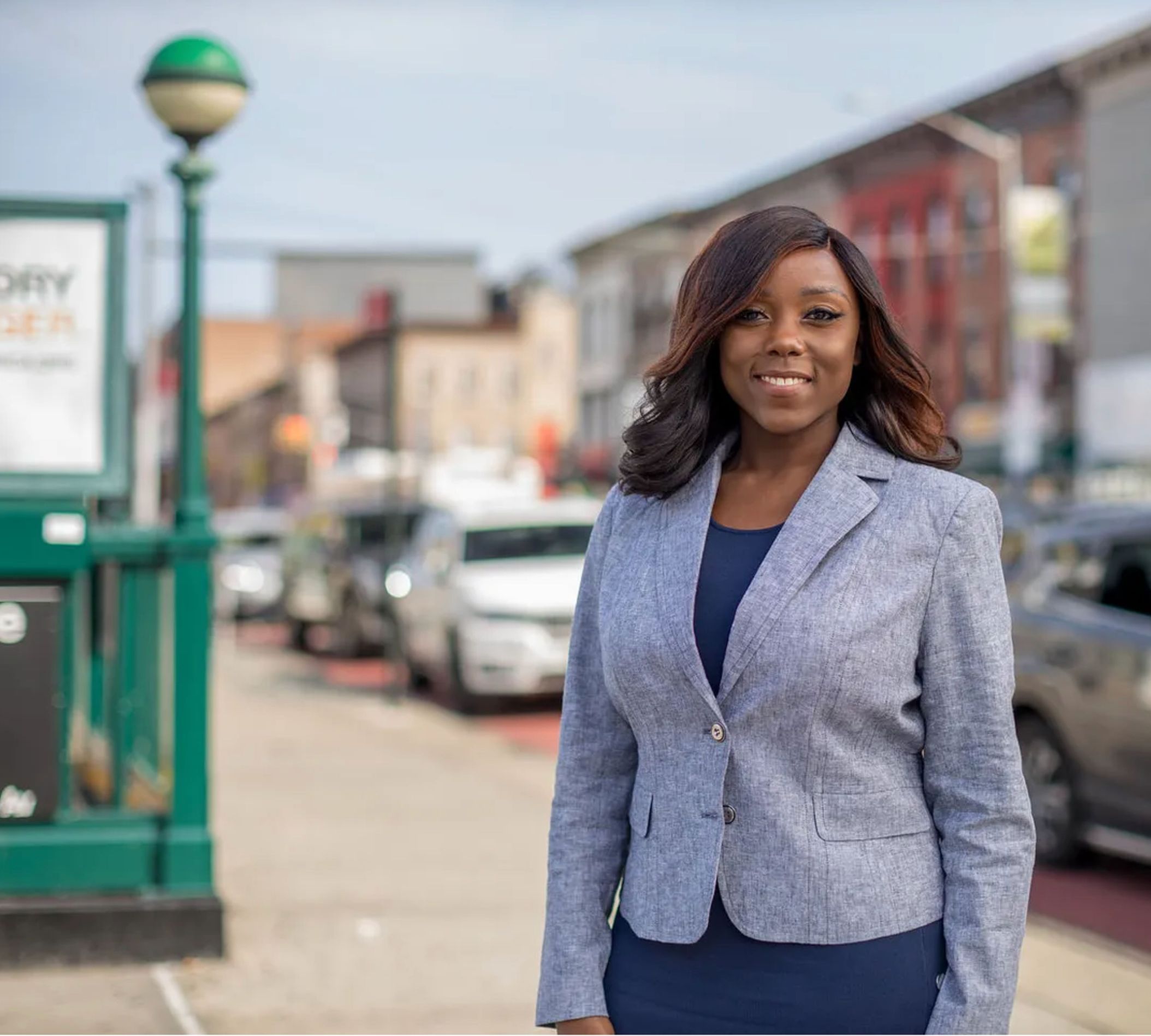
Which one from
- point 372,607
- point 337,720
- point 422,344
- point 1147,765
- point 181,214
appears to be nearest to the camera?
point 181,214

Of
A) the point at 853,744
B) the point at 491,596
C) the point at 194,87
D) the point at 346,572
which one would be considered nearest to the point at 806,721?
the point at 853,744

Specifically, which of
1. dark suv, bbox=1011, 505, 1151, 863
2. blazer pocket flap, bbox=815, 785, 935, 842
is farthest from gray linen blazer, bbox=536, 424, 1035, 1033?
dark suv, bbox=1011, 505, 1151, 863

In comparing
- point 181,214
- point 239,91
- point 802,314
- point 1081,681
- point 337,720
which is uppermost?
point 239,91

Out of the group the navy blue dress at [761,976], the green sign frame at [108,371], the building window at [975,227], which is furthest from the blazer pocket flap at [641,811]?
the building window at [975,227]

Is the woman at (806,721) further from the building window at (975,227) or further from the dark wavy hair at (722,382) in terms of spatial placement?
the building window at (975,227)

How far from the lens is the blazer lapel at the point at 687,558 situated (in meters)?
2.35

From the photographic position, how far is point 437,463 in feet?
132

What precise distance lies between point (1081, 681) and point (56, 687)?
441cm

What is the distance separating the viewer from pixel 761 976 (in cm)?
233

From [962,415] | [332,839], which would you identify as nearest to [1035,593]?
[332,839]

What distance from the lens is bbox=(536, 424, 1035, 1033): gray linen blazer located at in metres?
2.30

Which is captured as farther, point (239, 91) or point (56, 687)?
point (239, 91)

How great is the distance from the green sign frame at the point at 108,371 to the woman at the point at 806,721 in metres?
4.20

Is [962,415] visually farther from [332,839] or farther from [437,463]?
[332,839]
